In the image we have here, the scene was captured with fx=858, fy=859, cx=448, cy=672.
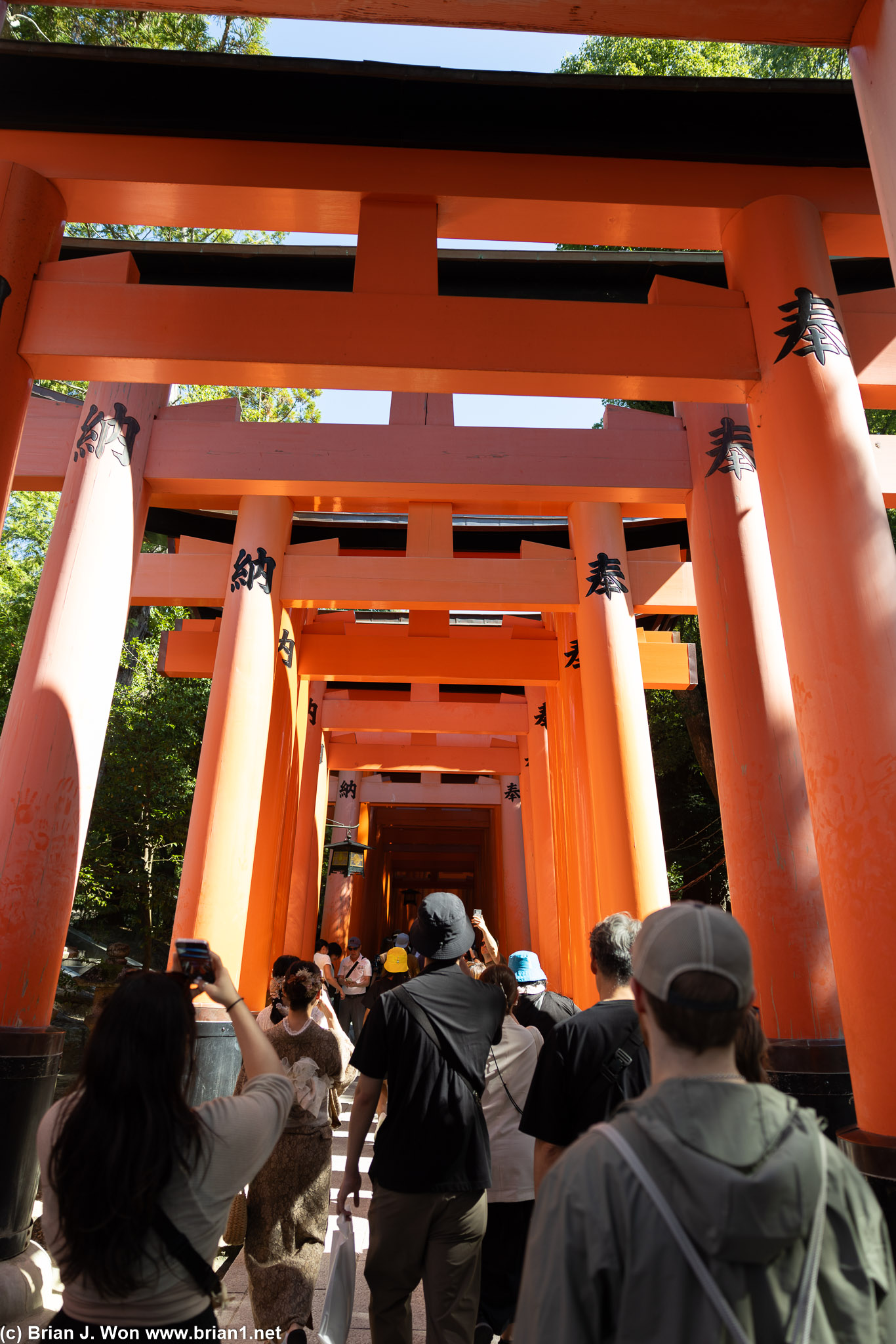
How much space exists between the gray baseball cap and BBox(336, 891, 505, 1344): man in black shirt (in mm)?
1694

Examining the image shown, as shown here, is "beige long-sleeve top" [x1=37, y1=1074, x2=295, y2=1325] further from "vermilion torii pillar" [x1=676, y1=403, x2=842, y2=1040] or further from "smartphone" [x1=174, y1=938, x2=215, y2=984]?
"vermilion torii pillar" [x1=676, y1=403, x2=842, y2=1040]

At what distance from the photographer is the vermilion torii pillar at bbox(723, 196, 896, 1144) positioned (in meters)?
3.27

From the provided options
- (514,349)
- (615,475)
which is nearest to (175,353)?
(514,349)

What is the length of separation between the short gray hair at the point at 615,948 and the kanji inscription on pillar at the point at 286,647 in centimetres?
632

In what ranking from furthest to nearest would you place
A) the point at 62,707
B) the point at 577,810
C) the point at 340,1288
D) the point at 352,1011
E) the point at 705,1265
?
the point at 352,1011 → the point at 577,810 → the point at 62,707 → the point at 340,1288 → the point at 705,1265

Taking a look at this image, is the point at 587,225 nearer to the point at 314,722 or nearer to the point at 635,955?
the point at 635,955

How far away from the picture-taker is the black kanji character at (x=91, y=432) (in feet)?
19.6

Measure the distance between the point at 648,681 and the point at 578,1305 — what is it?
9051 mm

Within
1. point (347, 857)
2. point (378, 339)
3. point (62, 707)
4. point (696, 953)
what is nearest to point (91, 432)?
point (62, 707)

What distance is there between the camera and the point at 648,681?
988 centimetres

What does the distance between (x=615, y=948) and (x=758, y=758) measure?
2.86 m

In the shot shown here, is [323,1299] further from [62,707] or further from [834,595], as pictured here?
[834,595]

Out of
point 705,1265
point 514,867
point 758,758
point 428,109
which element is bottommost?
point 705,1265

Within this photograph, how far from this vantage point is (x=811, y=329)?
4.16 meters
